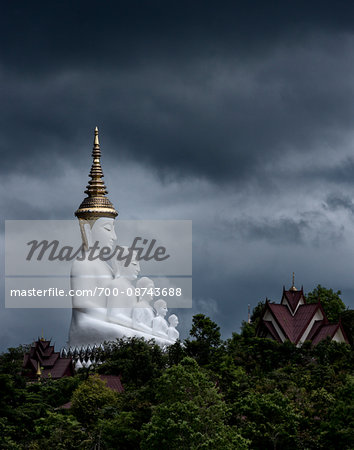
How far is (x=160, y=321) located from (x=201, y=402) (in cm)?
2319

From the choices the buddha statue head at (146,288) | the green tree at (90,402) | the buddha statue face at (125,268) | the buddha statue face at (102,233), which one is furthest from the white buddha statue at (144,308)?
the green tree at (90,402)

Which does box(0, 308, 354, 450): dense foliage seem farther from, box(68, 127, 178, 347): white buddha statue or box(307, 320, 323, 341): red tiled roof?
box(68, 127, 178, 347): white buddha statue

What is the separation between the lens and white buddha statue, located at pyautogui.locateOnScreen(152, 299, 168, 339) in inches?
2108

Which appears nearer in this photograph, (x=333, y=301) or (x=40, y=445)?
(x=40, y=445)

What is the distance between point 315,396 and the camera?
3575 cm

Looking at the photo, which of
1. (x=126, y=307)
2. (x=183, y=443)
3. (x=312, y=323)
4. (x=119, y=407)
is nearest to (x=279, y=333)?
(x=312, y=323)

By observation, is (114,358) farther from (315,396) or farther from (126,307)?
(315,396)

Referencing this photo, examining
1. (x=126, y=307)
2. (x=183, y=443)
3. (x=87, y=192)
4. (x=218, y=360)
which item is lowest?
(x=183, y=443)

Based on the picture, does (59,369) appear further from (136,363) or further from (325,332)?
(325,332)

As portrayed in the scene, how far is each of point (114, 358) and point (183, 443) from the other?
1809 cm

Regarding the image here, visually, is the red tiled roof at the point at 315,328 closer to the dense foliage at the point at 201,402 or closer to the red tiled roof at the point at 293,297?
the dense foliage at the point at 201,402

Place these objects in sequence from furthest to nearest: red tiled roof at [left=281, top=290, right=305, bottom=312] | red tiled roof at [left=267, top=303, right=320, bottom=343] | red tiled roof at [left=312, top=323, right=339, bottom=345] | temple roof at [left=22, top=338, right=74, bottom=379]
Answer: red tiled roof at [left=281, top=290, right=305, bottom=312] < temple roof at [left=22, top=338, right=74, bottom=379] < red tiled roof at [left=267, top=303, right=320, bottom=343] < red tiled roof at [left=312, top=323, right=339, bottom=345]

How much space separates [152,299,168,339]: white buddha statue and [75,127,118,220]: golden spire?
5.34 meters

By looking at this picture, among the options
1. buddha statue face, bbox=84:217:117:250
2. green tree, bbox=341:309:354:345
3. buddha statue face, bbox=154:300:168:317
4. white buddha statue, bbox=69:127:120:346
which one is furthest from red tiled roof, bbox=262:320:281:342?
buddha statue face, bbox=84:217:117:250
